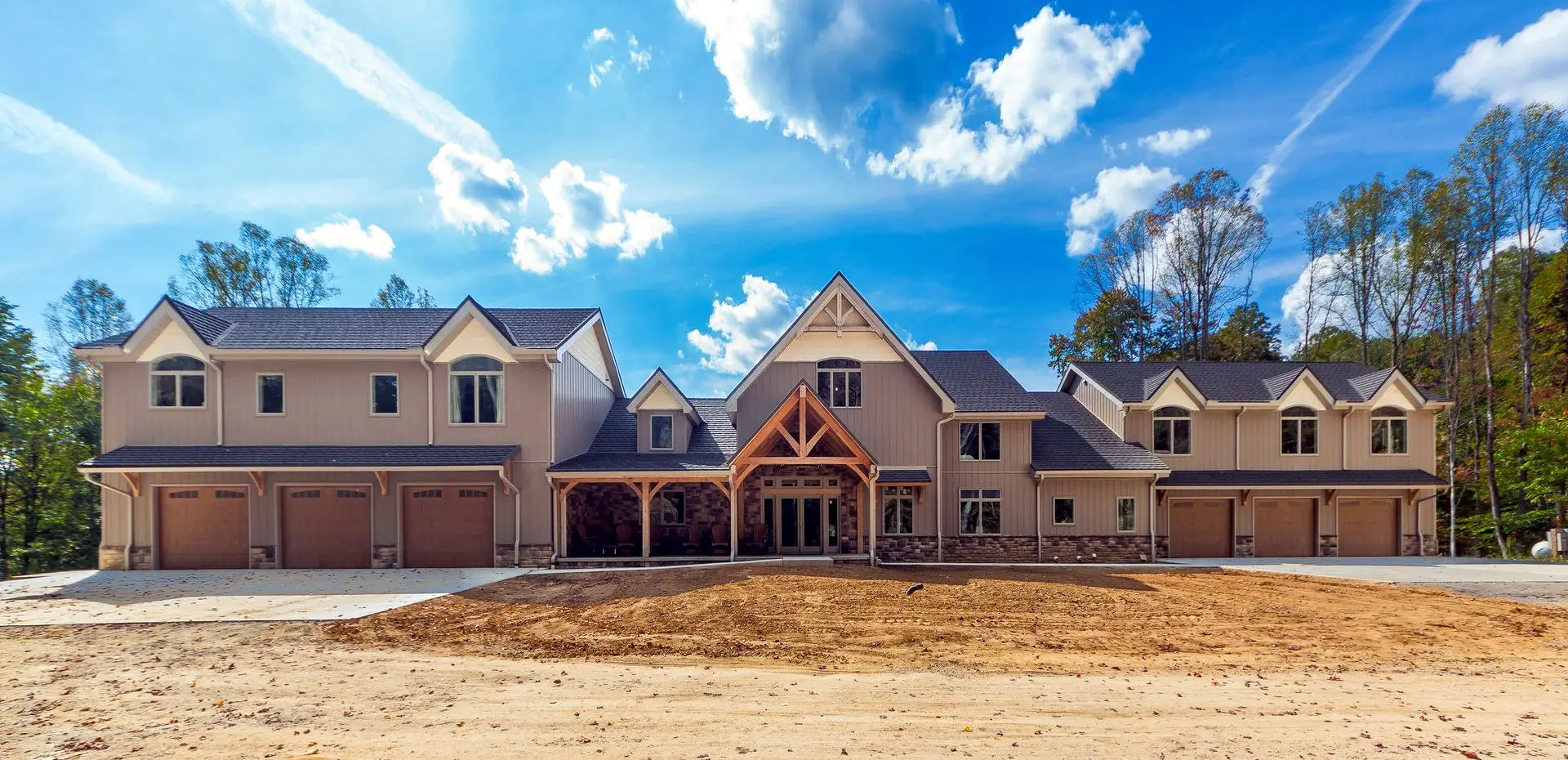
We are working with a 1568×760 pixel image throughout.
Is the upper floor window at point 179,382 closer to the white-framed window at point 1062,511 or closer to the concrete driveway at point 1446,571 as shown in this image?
the white-framed window at point 1062,511

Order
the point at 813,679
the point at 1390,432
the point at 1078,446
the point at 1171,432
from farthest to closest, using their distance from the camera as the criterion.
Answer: the point at 1390,432 → the point at 1171,432 → the point at 1078,446 → the point at 813,679

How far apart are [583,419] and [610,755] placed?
45.6ft

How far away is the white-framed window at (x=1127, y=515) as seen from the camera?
17188 millimetres

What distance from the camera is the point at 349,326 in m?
16.0

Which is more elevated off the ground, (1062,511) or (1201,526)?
(1062,511)

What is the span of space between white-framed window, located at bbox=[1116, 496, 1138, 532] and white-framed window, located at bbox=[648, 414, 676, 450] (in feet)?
43.5

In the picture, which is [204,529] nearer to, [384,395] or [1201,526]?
[384,395]

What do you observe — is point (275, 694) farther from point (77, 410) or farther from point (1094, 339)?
point (1094, 339)

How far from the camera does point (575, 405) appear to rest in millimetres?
17062

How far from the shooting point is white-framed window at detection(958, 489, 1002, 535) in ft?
56.0

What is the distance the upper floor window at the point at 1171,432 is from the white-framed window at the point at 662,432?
15204 mm

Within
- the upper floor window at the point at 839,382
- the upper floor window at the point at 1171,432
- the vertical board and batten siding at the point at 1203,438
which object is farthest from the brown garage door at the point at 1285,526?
the upper floor window at the point at 839,382

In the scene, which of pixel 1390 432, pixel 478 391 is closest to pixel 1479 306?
pixel 1390 432

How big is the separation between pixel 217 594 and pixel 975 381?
756 inches
